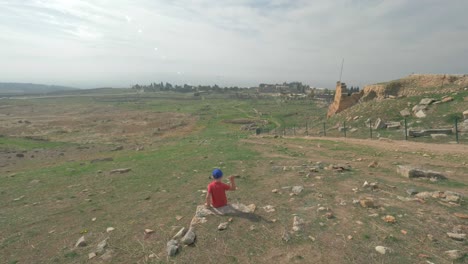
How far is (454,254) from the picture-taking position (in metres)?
5.87

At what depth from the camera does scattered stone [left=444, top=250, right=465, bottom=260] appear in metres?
5.81

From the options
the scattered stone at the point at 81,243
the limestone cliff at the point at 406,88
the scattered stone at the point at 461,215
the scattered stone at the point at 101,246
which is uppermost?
the limestone cliff at the point at 406,88

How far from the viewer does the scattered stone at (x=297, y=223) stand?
288 inches

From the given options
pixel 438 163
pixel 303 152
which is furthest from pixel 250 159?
pixel 438 163

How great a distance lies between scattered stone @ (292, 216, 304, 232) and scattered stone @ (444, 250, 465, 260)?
3131mm

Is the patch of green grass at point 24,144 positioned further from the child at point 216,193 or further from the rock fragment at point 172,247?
the rock fragment at point 172,247

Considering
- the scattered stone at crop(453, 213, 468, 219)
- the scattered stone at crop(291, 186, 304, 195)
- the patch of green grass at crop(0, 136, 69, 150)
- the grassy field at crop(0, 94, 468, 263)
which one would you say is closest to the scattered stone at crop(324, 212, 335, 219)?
the grassy field at crop(0, 94, 468, 263)

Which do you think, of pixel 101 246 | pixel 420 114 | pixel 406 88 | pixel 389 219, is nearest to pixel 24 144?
pixel 101 246

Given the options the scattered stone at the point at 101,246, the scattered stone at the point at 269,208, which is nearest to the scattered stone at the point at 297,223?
the scattered stone at the point at 269,208

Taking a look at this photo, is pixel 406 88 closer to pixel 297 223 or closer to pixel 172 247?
pixel 297 223

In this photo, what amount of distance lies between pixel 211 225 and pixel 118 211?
4.77 meters

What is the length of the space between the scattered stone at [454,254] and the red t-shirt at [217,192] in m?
5.39

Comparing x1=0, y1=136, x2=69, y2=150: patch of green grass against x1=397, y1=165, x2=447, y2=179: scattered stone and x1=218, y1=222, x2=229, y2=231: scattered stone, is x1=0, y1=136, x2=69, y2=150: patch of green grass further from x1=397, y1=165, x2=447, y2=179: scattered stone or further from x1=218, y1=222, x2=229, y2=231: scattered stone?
x1=397, y1=165, x2=447, y2=179: scattered stone

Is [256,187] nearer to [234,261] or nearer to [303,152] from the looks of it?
[234,261]
